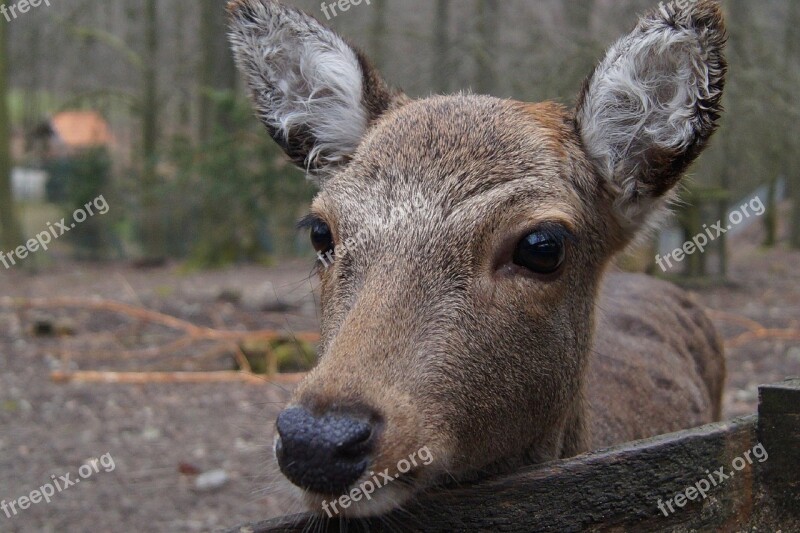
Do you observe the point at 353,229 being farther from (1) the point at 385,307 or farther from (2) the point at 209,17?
(2) the point at 209,17

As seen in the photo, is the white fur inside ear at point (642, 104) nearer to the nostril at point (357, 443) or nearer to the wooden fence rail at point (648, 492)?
the wooden fence rail at point (648, 492)

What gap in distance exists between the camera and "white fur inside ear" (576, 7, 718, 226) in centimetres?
287

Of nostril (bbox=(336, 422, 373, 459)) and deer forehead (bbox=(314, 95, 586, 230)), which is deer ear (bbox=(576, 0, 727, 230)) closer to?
deer forehead (bbox=(314, 95, 586, 230))

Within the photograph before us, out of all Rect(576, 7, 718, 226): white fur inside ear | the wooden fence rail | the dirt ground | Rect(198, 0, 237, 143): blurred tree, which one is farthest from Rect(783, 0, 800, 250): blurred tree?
the wooden fence rail

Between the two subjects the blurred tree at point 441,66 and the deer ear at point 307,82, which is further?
the blurred tree at point 441,66

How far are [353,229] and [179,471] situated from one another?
155 inches

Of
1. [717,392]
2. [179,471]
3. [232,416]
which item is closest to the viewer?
[717,392]

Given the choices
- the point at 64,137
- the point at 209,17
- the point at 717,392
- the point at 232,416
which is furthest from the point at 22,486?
the point at 64,137

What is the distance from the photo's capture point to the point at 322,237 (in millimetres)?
3064

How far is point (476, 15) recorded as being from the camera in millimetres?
17188

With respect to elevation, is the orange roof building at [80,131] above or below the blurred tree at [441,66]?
below

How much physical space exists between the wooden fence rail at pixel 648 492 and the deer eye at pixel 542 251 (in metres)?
0.73

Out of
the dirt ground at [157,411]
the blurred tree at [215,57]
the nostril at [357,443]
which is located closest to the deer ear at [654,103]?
the dirt ground at [157,411]

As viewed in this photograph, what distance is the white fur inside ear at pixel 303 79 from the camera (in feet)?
11.4
